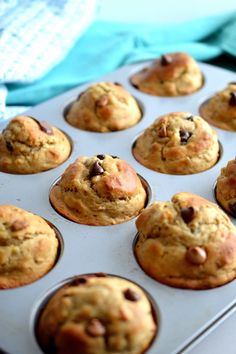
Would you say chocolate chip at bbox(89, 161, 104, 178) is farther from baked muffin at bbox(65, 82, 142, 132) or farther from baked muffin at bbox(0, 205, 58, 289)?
baked muffin at bbox(65, 82, 142, 132)

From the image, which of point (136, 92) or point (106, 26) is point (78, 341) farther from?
point (106, 26)

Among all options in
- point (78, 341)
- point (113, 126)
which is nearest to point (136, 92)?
point (113, 126)

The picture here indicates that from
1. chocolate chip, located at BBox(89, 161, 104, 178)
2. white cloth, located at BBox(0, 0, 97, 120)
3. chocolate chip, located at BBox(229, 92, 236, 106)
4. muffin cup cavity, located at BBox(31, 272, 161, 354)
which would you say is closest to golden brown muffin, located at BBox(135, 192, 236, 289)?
muffin cup cavity, located at BBox(31, 272, 161, 354)

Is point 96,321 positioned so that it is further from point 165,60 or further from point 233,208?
point 165,60

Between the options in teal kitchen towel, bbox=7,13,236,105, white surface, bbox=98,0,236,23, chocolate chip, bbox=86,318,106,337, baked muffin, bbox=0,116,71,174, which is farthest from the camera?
white surface, bbox=98,0,236,23

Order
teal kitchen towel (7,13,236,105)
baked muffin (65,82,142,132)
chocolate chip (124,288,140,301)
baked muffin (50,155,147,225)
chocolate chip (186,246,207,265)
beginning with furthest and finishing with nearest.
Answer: teal kitchen towel (7,13,236,105) < baked muffin (65,82,142,132) < baked muffin (50,155,147,225) < chocolate chip (186,246,207,265) < chocolate chip (124,288,140,301)

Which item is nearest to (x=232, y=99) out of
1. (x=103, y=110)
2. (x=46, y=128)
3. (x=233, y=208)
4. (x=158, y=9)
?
(x=103, y=110)

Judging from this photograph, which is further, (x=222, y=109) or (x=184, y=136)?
(x=222, y=109)
